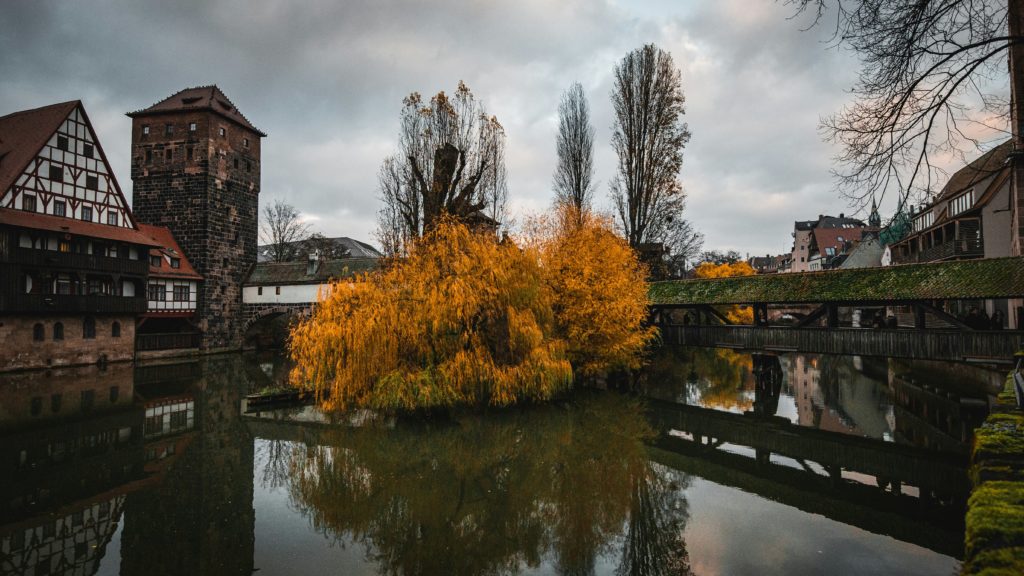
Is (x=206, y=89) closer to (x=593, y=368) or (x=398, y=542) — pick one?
(x=593, y=368)

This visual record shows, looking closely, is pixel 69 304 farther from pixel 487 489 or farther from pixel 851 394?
pixel 851 394

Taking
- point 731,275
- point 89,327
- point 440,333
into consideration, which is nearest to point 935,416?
point 440,333

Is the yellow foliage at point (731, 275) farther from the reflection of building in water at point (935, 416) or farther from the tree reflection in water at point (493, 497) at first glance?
the tree reflection in water at point (493, 497)

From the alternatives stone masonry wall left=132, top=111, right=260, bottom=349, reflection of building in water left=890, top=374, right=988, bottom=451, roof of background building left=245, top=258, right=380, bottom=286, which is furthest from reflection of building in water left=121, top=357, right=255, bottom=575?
stone masonry wall left=132, top=111, right=260, bottom=349

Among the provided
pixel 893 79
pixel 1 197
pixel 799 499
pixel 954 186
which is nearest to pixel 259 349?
pixel 1 197

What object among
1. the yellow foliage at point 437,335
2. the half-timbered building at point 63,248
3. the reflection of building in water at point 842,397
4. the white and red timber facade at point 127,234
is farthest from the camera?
the white and red timber facade at point 127,234

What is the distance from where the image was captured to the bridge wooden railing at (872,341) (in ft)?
44.8

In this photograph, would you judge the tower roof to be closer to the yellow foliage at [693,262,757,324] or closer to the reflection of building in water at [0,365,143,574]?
the reflection of building in water at [0,365,143,574]

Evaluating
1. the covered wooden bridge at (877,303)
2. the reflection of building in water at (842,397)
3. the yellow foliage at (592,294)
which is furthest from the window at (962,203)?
the yellow foliage at (592,294)

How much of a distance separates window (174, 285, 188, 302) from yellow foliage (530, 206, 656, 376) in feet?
75.6

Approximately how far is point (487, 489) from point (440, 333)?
5.16 metres

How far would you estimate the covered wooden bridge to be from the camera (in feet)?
44.9

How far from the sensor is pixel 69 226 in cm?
2288

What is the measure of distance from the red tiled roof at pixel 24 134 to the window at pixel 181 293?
9427 millimetres
